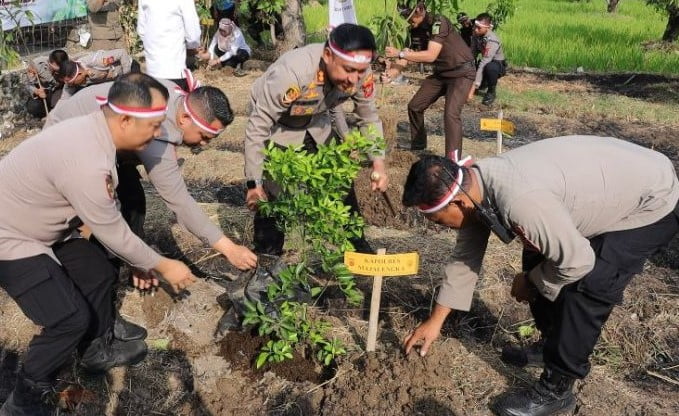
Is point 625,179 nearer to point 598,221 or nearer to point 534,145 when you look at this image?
point 598,221

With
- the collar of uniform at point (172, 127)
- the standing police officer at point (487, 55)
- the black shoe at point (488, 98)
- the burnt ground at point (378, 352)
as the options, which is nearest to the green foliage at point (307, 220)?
the burnt ground at point (378, 352)

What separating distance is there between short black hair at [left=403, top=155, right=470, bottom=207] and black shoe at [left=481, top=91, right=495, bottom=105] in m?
7.48

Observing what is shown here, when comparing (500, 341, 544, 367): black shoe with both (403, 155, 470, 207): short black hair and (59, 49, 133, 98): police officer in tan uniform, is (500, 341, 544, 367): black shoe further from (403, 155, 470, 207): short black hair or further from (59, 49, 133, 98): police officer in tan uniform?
(59, 49, 133, 98): police officer in tan uniform

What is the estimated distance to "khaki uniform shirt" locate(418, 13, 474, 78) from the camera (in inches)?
243

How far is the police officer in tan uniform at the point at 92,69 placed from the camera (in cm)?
587

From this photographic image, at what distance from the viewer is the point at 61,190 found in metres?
2.35

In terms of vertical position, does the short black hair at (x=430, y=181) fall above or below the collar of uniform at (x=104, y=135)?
below

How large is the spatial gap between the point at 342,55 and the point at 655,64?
10989mm

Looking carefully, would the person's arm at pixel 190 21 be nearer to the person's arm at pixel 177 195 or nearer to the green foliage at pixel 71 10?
the person's arm at pixel 177 195

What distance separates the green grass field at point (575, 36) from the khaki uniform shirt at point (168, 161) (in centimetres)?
959

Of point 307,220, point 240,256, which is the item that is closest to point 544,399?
point 307,220

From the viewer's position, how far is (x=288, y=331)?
9.73 feet

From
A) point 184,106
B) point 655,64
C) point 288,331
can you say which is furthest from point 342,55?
point 655,64

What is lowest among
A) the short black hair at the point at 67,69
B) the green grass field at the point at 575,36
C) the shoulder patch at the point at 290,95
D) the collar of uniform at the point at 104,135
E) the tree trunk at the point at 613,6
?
the tree trunk at the point at 613,6
